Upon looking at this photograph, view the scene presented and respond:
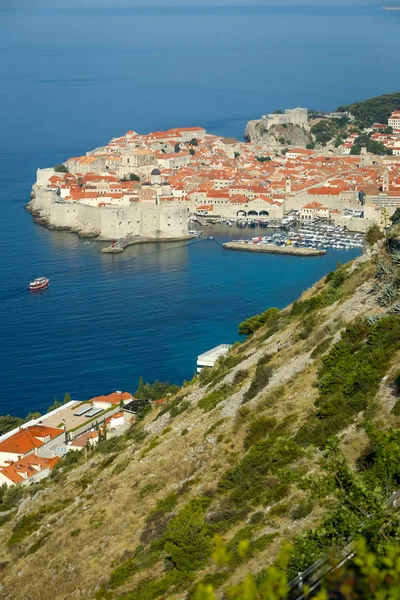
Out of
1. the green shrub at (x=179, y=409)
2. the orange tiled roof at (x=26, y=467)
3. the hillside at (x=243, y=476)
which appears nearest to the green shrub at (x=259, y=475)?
the hillside at (x=243, y=476)

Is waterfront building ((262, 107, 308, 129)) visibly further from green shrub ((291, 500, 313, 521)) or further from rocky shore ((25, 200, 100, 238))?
green shrub ((291, 500, 313, 521))

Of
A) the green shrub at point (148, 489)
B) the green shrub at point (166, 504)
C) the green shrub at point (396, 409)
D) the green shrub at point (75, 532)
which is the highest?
the green shrub at point (396, 409)

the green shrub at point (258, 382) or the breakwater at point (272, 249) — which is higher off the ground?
the green shrub at point (258, 382)

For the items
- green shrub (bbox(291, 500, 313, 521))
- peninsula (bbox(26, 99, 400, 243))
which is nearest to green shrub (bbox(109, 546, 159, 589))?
green shrub (bbox(291, 500, 313, 521))

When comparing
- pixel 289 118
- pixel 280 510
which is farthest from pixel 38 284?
pixel 289 118

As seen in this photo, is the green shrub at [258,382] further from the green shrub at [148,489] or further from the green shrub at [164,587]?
the green shrub at [164,587]

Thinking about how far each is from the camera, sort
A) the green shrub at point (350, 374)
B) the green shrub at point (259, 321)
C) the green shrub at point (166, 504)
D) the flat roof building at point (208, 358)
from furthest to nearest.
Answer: the flat roof building at point (208, 358) → the green shrub at point (259, 321) → the green shrub at point (166, 504) → the green shrub at point (350, 374)
